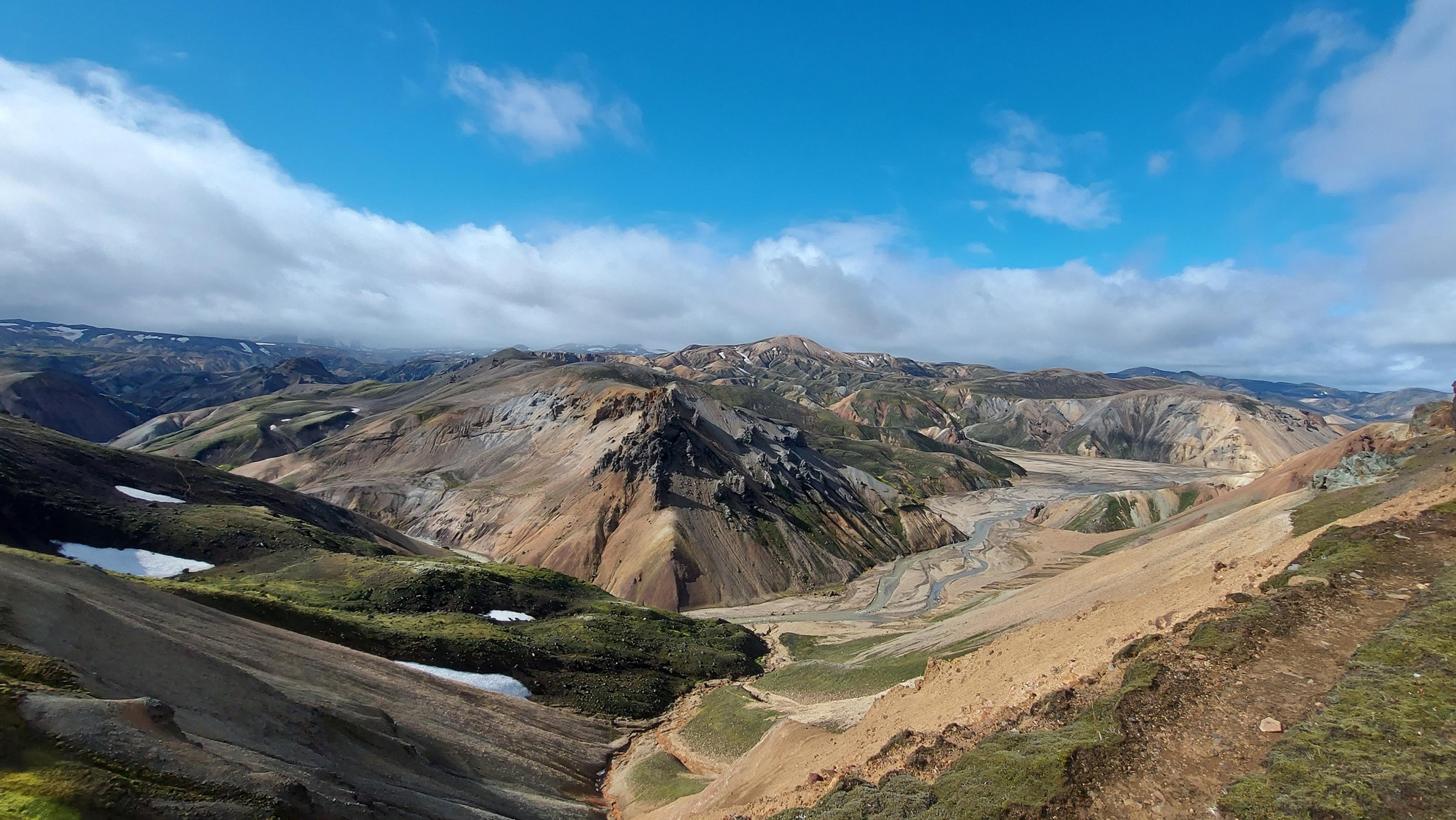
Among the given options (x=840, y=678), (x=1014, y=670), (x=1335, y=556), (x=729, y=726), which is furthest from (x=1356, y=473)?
(x=729, y=726)

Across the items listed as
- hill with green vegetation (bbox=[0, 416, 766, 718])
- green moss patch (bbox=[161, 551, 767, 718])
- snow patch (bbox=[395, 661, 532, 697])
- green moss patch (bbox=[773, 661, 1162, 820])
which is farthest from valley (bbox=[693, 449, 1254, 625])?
green moss patch (bbox=[773, 661, 1162, 820])

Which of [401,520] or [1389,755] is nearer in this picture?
[1389,755]

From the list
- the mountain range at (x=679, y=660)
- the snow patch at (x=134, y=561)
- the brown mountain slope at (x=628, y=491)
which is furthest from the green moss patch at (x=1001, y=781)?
the brown mountain slope at (x=628, y=491)

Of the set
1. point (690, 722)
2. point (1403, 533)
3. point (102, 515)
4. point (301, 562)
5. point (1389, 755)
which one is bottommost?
point (690, 722)

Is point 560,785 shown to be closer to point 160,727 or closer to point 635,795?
point 635,795

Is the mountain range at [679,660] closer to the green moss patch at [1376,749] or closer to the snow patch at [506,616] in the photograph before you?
the green moss patch at [1376,749]

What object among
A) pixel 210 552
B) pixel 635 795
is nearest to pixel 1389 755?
pixel 635 795

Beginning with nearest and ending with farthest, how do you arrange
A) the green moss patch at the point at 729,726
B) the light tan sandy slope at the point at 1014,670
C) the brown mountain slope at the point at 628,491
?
the light tan sandy slope at the point at 1014,670, the green moss patch at the point at 729,726, the brown mountain slope at the point at 628,491
